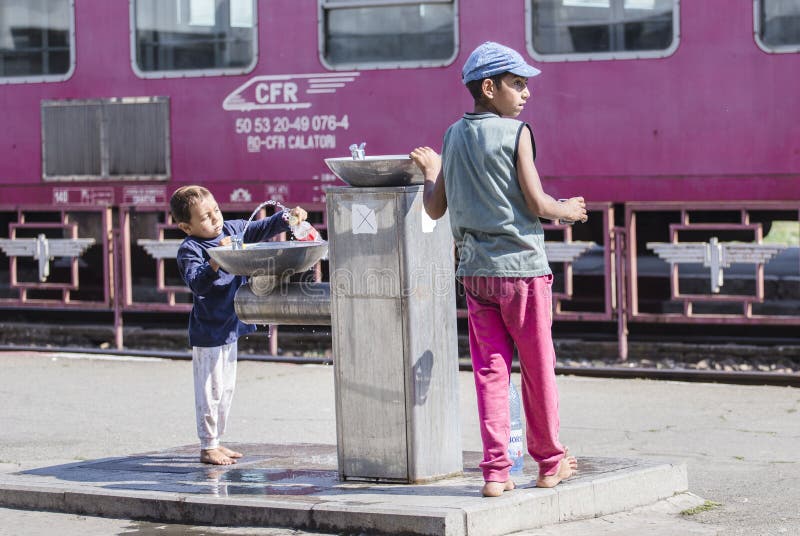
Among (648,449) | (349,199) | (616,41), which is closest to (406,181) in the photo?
(349,199)

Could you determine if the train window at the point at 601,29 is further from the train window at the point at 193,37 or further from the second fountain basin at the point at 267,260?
the second fountain basin at the point at 267,260

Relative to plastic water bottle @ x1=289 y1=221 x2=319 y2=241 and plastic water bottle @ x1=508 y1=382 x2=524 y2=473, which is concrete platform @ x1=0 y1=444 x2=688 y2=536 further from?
plastic water bottle @ x1=289 y1=221 x2=319 y2=241

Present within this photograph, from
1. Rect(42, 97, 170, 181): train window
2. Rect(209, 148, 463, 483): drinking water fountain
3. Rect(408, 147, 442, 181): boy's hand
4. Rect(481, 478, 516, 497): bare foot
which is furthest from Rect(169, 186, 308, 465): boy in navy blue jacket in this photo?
Rect(42, 97, 170, 181): train window

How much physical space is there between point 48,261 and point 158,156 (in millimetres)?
1304

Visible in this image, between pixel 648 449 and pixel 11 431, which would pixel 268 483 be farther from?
pixel 11 431

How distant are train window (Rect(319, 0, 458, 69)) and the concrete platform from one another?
16.9ft

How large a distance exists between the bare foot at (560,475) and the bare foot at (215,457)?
1.54m

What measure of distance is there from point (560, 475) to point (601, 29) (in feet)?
18.9

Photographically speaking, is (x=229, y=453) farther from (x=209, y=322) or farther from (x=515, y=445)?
(x=515, y=445)

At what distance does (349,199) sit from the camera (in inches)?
233

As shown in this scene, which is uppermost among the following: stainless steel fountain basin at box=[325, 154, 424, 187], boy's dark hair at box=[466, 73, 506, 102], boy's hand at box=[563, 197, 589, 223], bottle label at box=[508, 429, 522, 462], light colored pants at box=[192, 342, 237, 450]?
boy's dark hair at box=[466, 73, 506, 102]

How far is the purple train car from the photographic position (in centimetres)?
1056

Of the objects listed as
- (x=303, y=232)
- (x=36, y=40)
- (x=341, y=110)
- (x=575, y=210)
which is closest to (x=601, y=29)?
(x=341, y=110)

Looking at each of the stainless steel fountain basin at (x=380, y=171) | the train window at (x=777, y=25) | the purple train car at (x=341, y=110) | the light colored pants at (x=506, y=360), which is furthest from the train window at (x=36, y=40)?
the light colored pants at (x=506, y=360)
